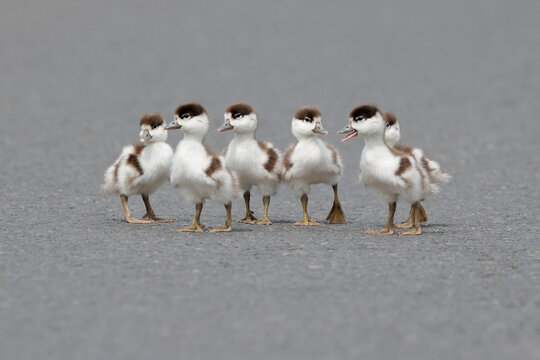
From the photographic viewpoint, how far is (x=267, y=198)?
10969 mm

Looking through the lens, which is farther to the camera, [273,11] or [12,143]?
[273,11]

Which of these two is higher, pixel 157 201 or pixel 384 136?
pixel 384 136

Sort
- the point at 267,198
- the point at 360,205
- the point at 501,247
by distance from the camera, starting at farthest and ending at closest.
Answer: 1. the point at 360,205
2. the point at 267,198
3. the point at 501,247

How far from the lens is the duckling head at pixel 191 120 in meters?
9.96

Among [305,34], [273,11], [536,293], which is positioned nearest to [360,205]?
[536,293]

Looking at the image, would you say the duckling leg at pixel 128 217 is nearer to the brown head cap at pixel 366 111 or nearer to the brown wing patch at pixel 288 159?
the brown wing patch at pixel 288 159

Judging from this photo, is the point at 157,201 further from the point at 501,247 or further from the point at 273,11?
the point at 273,11

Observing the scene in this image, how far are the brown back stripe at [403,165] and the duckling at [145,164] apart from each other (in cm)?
253

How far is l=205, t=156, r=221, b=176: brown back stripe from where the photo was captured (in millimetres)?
9828

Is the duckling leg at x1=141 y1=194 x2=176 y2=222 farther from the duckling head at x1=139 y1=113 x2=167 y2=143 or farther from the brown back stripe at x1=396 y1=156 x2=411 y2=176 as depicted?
the brown back stripe at x1=396 y1=156 x2=411 y2=176

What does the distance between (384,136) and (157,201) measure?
3793 millimetres

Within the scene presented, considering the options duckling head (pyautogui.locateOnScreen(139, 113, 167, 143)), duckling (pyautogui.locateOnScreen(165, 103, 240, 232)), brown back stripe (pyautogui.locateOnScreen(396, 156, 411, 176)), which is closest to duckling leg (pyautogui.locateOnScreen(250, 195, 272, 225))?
duckling (pyautogui.locateOnScreen(165, 103, 240, 232))

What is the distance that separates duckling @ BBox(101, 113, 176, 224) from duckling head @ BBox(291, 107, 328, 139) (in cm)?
142

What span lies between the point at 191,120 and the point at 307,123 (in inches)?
52.9
